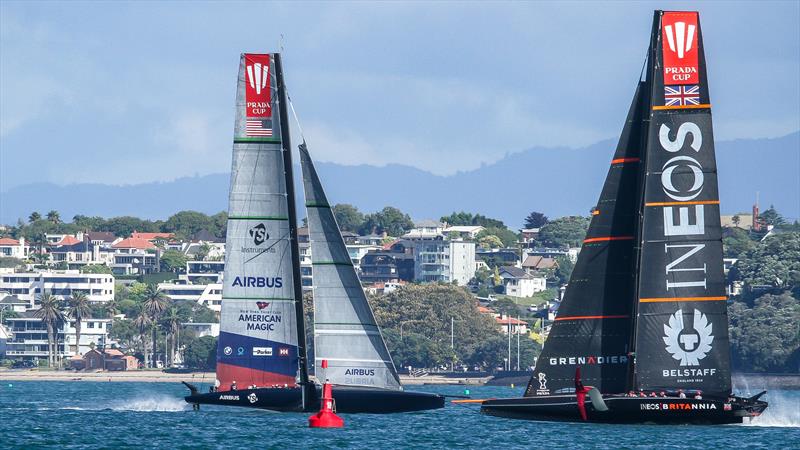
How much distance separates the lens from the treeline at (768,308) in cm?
15350

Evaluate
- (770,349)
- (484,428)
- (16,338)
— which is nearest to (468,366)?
(770,349)

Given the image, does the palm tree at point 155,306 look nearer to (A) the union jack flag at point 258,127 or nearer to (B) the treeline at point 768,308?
(B) the treeline at point 768,308

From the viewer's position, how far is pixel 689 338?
48625 millimetres

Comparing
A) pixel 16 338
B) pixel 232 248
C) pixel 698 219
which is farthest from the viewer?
pixel 16 338

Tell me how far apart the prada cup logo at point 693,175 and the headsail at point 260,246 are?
12.3 m

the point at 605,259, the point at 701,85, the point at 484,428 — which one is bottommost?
the point at 484,428

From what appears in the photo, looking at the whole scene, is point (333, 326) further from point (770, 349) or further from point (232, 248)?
point (770, 349)

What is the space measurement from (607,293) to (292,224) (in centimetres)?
1060

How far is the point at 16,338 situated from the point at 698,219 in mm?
151612

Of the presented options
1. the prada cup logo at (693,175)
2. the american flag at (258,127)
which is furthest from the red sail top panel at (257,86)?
the prada cup logo at (693,175)

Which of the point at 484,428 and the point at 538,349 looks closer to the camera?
the point at 484,428

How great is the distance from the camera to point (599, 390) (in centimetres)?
4972

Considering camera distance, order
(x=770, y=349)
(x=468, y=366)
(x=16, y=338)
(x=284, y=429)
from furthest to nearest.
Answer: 1. (x=16, y=338)
2. (x=468, y=366)
3. (x=770, y=349)
4. (x=284, y=429)

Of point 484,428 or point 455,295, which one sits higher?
point 455,295
